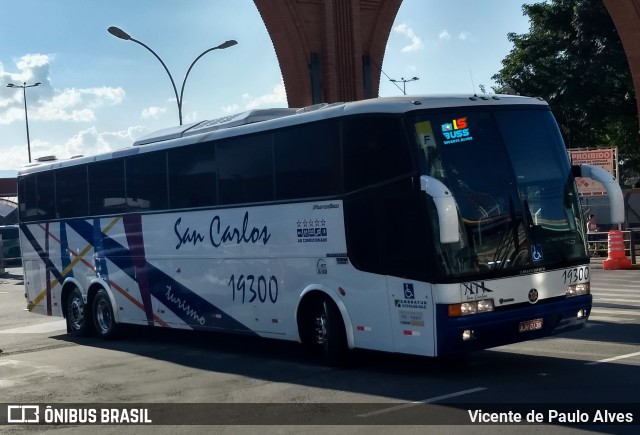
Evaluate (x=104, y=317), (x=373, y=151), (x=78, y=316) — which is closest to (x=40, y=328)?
(x=78, y=316)

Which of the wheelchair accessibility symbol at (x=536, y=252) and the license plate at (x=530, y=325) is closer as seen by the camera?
the license plate at (x=530, y=325)

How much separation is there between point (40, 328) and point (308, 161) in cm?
1094

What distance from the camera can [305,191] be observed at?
12609 mm

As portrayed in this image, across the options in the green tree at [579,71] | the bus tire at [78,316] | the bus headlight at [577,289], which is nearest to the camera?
the bus headlight at [577,289]

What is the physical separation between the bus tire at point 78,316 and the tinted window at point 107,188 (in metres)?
1.98

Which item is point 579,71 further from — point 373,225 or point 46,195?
point 373,225

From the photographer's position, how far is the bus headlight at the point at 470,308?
1042cm

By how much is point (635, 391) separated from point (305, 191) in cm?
498

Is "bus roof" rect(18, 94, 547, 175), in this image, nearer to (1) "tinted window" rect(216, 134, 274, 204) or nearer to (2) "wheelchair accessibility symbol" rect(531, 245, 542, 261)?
(1) "tinted window" rect(216, 134, 274, 204)

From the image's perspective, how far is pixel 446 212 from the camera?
997 centimetres

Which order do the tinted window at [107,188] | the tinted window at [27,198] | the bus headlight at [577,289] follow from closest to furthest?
the bus headlight at [577,289]
the tinted window at [107,188]
the tinted window at [27,198]

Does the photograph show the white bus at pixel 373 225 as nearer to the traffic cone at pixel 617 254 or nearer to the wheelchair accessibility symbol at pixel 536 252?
the wheelchair accessibility symbol at pixel 536 252

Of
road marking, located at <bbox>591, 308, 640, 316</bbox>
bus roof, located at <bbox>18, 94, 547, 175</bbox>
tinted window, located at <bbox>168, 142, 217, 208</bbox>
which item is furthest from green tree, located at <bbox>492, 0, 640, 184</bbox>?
tinted window, located at <bbox>168, 142, 217, 208</bbox>

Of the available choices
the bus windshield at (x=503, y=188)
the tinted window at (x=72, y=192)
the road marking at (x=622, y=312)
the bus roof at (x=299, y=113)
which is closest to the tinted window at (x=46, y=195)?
the tinted window at (x=72, y=192)
